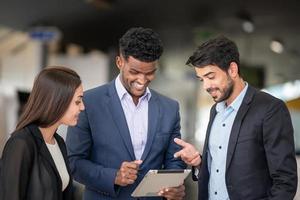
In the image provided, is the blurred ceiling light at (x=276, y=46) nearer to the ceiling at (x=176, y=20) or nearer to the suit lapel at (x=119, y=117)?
the ceiling at (x=176, y=20)

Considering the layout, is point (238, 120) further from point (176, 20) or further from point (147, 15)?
point (176, 20)

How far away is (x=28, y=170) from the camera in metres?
2.31

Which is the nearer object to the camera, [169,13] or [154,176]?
[154,176]

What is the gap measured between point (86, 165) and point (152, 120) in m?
0.41

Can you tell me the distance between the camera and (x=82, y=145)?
2.85 metres

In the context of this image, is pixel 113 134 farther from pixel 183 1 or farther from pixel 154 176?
pixel 183 1

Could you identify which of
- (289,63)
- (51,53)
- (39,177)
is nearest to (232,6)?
(289,63)

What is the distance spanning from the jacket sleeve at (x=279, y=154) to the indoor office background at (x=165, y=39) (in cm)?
464

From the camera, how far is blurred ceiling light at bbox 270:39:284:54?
38.0 ft

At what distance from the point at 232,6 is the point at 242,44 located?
9.61ft

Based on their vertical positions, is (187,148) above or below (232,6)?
below

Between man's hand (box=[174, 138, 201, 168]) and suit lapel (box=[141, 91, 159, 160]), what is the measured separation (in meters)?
0.24

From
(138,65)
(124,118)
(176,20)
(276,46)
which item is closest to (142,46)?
(138,65)

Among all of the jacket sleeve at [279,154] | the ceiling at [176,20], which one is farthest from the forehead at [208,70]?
the ceiling at [176,20]
